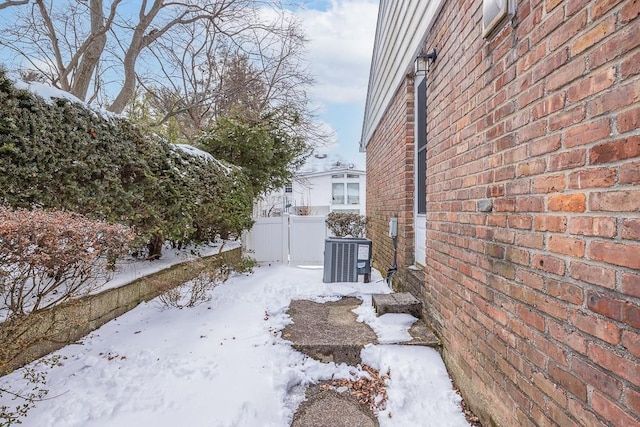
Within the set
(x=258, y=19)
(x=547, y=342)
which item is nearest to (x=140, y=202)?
(x=547, y=342)

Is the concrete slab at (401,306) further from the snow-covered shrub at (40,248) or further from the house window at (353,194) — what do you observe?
the house window at (353,194)

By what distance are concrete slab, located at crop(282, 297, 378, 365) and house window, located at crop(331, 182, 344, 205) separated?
18.4m

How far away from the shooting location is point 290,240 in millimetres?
7516

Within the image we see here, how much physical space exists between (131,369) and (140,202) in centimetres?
196

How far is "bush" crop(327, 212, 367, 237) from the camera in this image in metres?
7.37

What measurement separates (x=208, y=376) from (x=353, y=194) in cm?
2024

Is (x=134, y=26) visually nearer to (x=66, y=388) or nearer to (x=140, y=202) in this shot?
(x=140, y=202)

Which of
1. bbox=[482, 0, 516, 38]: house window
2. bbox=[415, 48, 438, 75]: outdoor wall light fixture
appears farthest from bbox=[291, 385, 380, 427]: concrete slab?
bbox=[415, 48, 438, 75]: outdoor wall light fixture

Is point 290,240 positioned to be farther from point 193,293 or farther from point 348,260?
point 193,293

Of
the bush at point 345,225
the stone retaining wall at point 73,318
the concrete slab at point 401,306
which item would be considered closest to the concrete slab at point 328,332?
the concrete slab at point 401,306

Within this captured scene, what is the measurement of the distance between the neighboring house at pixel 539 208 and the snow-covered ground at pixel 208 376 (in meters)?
0.32

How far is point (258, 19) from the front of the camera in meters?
9.23

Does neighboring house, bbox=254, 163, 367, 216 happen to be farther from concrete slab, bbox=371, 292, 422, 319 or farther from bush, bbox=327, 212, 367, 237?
concrete slab, bbox=371, 292, 422, 319

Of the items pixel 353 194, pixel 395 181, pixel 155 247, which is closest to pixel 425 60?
pixel 395 181
